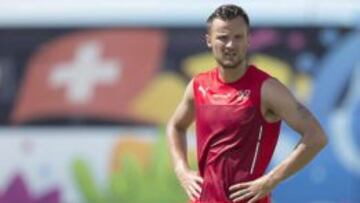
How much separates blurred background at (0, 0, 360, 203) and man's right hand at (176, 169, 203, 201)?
3641mm

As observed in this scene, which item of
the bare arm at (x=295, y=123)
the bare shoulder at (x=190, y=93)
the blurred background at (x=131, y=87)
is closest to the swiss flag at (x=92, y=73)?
the blurred background at (x=131, y=87)

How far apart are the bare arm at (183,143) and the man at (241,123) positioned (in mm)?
92

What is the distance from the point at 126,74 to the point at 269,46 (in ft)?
3.84

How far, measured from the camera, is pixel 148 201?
33.6ft

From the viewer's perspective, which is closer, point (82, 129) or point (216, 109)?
point (216, 109)

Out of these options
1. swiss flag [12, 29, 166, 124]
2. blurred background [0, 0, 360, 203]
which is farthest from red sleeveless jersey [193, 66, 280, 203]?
swiss flag [12, 29, 166, 124]

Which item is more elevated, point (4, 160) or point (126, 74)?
point (126, 74)

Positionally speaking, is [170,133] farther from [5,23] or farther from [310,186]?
[5,23]

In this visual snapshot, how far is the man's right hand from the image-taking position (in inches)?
222

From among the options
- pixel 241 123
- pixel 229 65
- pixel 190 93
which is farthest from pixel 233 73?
pixel 190 93

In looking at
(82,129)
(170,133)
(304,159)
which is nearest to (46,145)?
(82,129)

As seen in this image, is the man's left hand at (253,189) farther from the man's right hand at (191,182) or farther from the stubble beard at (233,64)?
the stubble beard at (233,64)

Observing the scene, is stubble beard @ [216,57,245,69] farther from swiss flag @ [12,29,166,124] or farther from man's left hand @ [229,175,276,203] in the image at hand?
swiss flag @ [12,29,166,124]

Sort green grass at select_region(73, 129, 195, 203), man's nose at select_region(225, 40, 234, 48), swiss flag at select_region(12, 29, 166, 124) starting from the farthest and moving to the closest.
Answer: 1. swiss flag at select_region(12, 29, 166, 124)
2. green grass at select_region(73, 129, 195, 203)
3. man's nose at select_region(225, 40, 234, 48)
